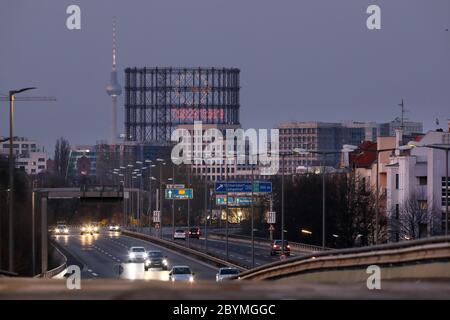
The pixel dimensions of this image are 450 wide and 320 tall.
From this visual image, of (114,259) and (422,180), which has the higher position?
(422,180)

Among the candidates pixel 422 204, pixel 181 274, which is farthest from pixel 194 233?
pixel 181 274

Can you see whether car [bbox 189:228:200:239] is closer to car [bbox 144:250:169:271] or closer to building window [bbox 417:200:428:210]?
building window [bbox 417:200:428:210]

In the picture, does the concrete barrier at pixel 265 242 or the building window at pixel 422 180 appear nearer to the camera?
the concrete barrier at pixel 265 242

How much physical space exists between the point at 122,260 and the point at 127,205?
268 feet

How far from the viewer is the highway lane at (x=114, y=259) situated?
2445 inches

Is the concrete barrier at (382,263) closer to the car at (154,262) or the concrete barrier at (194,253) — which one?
the car at (154,262)

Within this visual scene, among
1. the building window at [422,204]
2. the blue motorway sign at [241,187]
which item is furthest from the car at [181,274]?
the blue motorway sign at [241,187]

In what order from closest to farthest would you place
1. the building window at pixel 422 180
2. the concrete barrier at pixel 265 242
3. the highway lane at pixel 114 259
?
1. the highway lane at pixel 114 259
2. the concrete barrier at pixel 265 242
3. the building window at pixel 422 180

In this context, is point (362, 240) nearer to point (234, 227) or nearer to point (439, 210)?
point (439, 210)

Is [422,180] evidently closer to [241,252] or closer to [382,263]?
[241,252]

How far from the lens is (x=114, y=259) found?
83.7m

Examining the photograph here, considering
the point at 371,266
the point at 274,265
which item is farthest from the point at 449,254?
the point at 274,265

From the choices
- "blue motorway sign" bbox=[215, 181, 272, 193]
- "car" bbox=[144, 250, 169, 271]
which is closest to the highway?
"blue motorway sign" bbox=[215, 181, 272, 193]

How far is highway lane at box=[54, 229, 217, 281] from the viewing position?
62094 mm
